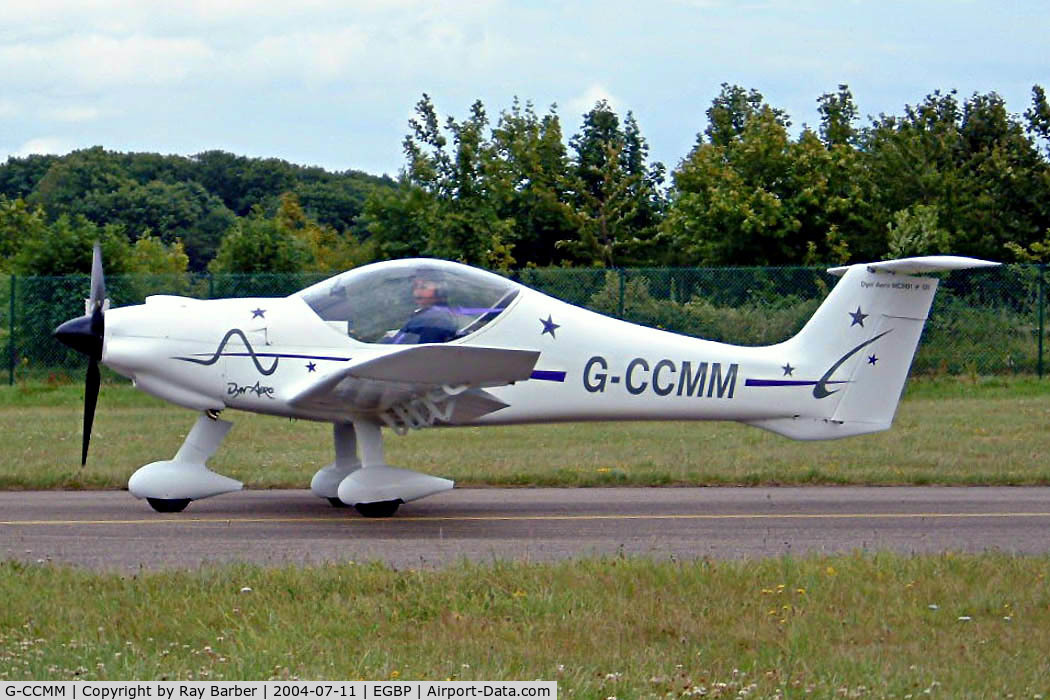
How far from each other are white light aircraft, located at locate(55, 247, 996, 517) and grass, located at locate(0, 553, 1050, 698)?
9.53ft

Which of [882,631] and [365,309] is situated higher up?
[365,309]

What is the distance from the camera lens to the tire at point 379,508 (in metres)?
10.7

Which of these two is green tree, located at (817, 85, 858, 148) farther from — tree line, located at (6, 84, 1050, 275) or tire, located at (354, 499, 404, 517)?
tire, located at (354, 499, 404, 517)

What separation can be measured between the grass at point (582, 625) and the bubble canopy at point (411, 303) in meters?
3.24

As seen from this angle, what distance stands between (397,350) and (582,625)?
4.13 m

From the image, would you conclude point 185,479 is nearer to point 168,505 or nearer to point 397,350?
point 168,505

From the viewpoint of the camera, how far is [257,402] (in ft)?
35.9

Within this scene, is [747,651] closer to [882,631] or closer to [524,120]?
[882,631]

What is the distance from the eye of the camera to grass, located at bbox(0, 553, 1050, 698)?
563 cm

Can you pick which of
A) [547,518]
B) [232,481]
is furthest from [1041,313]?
[232,481]

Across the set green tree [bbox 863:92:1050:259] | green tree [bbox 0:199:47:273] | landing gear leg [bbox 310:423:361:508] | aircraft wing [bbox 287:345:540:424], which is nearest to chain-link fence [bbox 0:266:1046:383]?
green tree [bbox 863:92:1050:259]

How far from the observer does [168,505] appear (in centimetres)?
1091

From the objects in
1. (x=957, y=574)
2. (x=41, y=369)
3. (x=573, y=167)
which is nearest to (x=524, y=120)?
(x=573, y=167)

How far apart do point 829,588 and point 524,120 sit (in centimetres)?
3286
